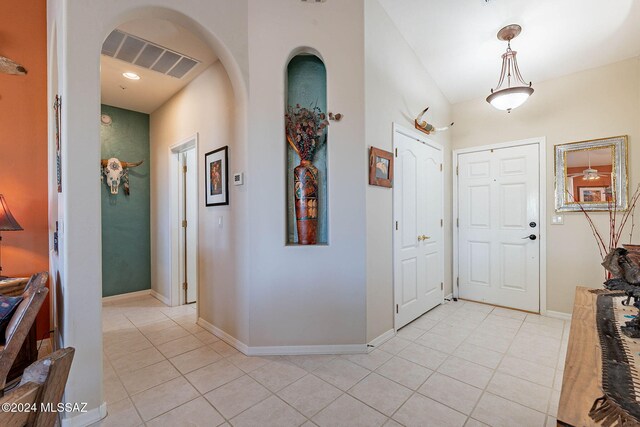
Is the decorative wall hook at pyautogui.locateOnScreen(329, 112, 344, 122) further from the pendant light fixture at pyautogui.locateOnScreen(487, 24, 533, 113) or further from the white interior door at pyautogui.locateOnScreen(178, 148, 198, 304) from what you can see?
the white interior door at pyautogui.locateOnScreen(178, 148, 198, 304)

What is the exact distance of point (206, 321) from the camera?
3039 mm

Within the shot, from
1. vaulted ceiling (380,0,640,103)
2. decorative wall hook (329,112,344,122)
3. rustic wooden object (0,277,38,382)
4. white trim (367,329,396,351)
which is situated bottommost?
white trim (367,329,396,351)

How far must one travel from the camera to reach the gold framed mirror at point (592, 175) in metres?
2.93

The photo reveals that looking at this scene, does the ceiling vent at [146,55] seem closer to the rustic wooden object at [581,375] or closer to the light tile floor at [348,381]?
the light tile floor at [348,381]

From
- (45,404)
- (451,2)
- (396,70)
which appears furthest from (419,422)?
(451,2)

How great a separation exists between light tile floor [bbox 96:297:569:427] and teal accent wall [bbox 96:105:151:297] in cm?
133

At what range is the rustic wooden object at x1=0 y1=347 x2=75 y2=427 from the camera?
490mm

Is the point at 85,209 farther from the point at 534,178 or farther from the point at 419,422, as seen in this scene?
the point at 534,178

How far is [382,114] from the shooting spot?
269cm

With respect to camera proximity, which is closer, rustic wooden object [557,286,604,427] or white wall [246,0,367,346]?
rustic wooden object [557,286,604,427]

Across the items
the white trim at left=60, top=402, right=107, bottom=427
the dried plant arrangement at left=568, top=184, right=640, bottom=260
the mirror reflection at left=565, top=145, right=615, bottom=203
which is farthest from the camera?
the mirror reflection at left=565, top=145, right=615, bottom=203

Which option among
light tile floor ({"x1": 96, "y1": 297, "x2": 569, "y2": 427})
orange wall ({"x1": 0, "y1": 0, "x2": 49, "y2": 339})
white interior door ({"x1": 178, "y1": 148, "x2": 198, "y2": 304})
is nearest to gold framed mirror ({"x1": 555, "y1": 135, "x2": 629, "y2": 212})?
light tile floor ({"x1": 96, "y1": 297, "x2": 569, "y2": 427})

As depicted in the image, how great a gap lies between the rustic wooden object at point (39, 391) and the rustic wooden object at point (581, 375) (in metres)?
1.13

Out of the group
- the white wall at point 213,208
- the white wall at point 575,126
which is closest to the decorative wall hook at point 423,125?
the white wall at point 575,126
